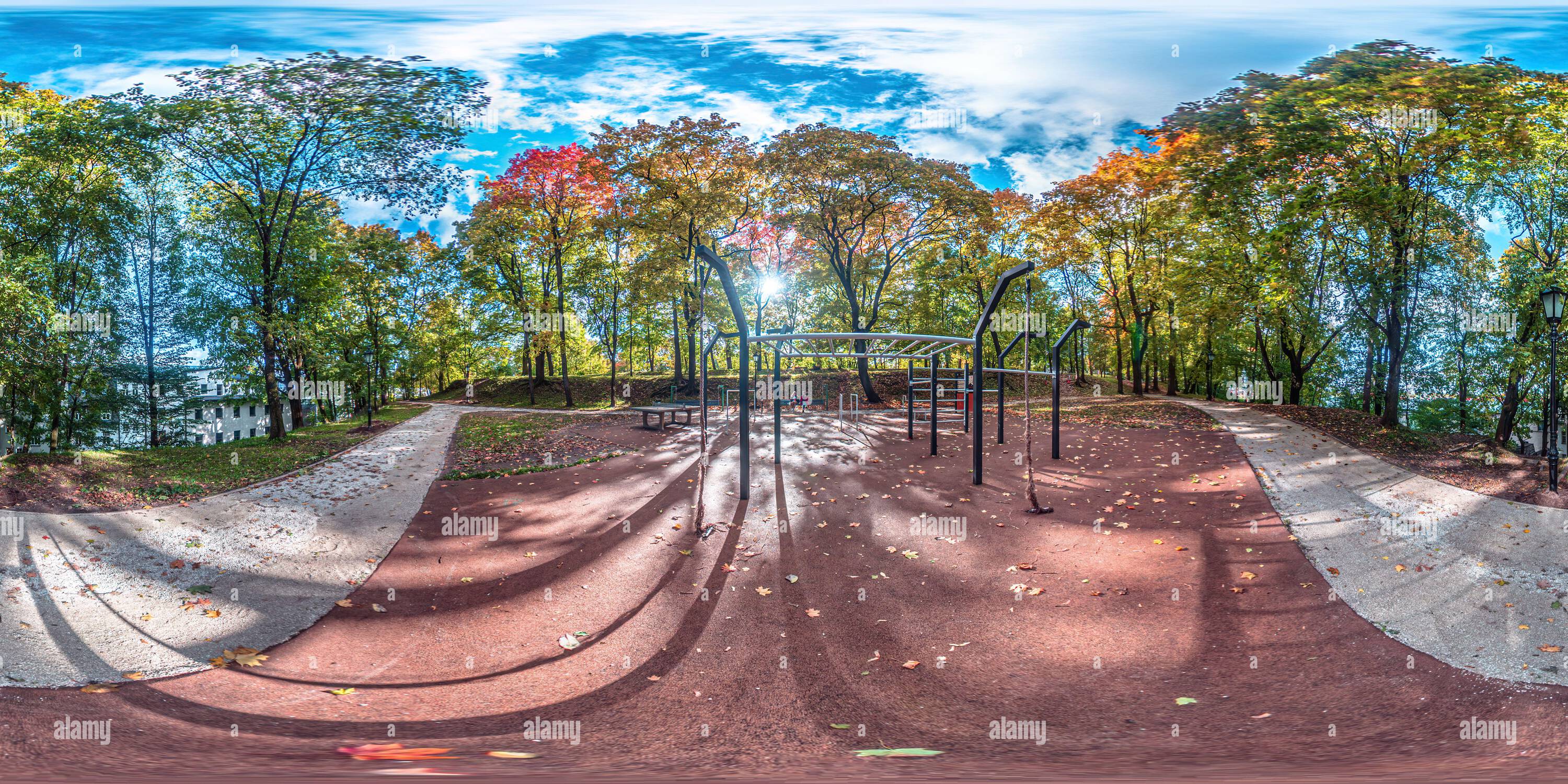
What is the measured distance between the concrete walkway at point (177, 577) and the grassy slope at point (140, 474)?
405mm

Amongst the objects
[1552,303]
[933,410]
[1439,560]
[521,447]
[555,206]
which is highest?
[555,206]

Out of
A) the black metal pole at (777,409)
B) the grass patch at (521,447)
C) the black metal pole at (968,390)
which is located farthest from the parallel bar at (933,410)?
the grass patch at (521,447)

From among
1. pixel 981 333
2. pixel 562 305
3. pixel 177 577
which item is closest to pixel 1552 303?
pixel 981 333

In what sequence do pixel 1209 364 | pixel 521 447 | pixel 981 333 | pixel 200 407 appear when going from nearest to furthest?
1. pixel 981 333
2. pixel 521 447
3. pixel 200 407
4. pixel 1209 364

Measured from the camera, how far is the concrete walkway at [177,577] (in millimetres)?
2803

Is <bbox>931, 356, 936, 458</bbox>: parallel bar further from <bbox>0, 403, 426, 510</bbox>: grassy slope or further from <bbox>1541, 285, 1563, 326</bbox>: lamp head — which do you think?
<bbox>0, 403, 426, 510</bbox>: grassy slope

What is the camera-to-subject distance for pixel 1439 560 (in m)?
3.99

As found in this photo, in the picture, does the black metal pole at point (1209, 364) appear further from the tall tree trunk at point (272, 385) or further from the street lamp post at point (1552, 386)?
the tall tree trunk at point (272, 385)

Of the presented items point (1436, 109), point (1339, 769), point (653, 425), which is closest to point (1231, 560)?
point (1339, 769)

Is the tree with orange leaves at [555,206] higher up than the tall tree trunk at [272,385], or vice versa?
the tree with orange leaves at [555,206]

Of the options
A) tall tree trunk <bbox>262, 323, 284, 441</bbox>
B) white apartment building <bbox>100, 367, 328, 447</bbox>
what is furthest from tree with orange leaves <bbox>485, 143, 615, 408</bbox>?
tall tree trunk <bbox>262, 323, 284, 441</bbox>

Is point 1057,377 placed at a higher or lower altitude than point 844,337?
lower

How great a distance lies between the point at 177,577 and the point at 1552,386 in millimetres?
13081

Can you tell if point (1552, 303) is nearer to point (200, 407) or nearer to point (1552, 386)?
point (1552, 386)
